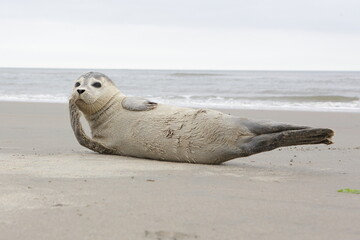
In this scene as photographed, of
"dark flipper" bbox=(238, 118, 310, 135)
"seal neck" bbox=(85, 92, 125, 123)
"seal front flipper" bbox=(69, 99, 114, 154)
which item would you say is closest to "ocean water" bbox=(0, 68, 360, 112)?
"seal neck" bbox=(85, 92, 125, 123)

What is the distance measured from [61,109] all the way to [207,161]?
9.50 metres

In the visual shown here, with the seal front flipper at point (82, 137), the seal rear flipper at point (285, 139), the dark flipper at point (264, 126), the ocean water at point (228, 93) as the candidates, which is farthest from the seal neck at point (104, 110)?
the ocean water at point (228, 93)

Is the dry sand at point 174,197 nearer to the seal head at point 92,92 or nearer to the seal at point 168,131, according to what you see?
the seal at point 168,131

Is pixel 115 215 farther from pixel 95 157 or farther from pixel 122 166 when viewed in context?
pixel 95 157

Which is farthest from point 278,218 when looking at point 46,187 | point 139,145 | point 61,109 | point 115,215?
point 61,109

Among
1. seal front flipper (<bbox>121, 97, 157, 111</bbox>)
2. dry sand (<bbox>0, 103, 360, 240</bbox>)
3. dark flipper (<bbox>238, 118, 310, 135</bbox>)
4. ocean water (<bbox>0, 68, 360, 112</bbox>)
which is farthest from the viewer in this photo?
ocean water (<bbox>0, 68, 360, 112</bbox>)

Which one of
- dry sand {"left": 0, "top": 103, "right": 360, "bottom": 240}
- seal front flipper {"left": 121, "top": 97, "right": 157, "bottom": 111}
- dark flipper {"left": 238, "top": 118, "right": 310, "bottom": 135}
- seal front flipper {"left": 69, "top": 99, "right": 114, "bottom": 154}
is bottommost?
dry sand {"left": 0, "top": 103, "right": 360, "bottom": 240}

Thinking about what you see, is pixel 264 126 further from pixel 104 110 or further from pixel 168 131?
pixel 104 110

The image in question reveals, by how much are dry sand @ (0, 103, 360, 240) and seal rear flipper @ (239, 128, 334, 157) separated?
0.24m

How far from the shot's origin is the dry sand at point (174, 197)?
3455 millimetres

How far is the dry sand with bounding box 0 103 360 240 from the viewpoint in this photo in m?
3.46

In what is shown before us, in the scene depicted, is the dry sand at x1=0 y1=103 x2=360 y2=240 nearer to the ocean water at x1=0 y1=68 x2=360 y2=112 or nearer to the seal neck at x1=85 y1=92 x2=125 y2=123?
the seal neck at x1=85 y1=92 x2=125 y2=123

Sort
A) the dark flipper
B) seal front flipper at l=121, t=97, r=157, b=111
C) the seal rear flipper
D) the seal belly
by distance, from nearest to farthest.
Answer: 1. the seal rear flipper
2. the dark flipper
3. the seal belly
4. seal front flipper at l=121, t=97, r=157, b=111

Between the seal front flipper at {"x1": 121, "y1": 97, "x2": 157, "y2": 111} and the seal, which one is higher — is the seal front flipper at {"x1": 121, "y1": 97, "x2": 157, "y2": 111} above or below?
above
